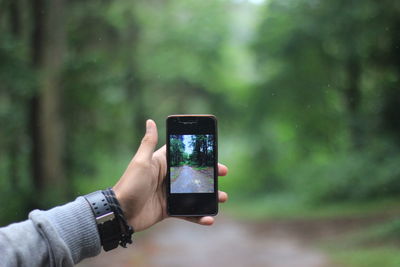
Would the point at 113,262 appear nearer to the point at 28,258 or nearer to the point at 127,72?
the point at 28,258

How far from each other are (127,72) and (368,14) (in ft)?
19.4

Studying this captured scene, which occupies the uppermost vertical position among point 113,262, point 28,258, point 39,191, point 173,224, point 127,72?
point 127,72

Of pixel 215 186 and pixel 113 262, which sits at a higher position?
pixel 215 186

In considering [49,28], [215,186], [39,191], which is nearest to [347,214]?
[39,191]

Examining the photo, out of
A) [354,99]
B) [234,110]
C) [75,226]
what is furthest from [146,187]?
[234,110]

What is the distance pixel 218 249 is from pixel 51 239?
294 inches

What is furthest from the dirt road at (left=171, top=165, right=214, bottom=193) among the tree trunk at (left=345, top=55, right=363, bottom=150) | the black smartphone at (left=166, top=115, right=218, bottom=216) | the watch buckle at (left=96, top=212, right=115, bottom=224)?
the tree trunk at (left=345, top=55, right=363, bottom=150)

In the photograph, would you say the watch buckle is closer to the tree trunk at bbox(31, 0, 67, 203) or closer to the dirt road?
the dirt road

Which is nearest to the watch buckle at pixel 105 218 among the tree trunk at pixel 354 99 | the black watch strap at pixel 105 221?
the black watch strap at pixel 105 221

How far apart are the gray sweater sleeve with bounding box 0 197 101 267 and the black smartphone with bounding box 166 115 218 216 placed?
0.34 meters

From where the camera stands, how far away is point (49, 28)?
855cm

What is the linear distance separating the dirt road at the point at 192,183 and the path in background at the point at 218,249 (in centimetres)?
531

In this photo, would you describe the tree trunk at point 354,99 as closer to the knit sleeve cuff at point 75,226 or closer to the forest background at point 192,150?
the forest background at point 192,150

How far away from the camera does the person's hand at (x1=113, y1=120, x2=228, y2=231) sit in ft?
5.93
